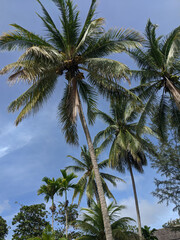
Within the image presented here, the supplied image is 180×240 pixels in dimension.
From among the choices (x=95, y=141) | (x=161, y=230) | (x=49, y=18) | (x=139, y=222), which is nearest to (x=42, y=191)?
(x=95, y=141)

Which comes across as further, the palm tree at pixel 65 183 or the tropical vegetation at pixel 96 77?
the palm tree at pixel 65 183

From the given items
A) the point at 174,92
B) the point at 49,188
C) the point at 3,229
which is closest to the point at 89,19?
the point at 174,92

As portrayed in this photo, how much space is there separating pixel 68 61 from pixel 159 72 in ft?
17.3

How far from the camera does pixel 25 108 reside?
11656 mm

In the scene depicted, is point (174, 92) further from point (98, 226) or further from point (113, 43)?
point (98, 226)

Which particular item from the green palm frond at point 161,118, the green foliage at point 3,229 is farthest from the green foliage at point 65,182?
the green foliage at point 3,229

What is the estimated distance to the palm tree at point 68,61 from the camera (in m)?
10.5

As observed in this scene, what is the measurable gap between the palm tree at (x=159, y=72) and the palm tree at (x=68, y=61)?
91.8 inches

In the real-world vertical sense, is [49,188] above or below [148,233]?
above

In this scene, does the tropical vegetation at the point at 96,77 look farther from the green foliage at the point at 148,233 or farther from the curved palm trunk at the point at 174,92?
the green foliage at the point at 148,233

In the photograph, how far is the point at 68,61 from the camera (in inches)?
439

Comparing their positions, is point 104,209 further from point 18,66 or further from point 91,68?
point 18,66

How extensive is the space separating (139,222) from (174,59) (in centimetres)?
1288

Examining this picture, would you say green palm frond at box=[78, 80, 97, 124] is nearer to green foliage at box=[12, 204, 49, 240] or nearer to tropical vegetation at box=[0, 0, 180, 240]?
tropical vegetation at box=[0, 0, 180, 240]
